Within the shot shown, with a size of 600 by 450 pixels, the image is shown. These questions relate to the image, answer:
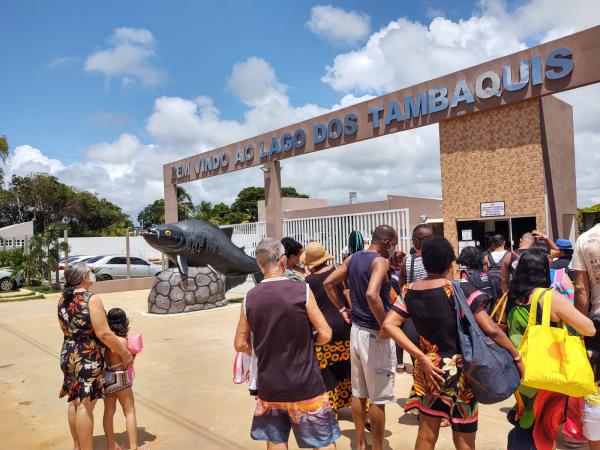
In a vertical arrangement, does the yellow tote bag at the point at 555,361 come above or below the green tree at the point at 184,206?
below

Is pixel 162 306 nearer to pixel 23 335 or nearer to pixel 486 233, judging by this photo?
pixel 23 335

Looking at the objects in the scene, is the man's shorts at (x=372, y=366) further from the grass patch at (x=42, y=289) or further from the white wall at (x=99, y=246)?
the white wall at (x=99, y=246)

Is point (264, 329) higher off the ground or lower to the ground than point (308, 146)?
lower

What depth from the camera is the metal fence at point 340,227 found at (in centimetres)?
1109

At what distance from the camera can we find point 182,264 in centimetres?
1126

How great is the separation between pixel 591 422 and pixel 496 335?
781 millimetres

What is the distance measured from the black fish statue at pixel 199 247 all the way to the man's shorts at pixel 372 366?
811 cm

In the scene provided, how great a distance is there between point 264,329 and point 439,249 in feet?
3.62

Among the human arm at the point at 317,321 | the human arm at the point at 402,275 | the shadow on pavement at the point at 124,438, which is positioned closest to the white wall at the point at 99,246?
the human arm at the point at 402,275

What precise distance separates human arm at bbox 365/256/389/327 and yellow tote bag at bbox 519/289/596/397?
0.93 m

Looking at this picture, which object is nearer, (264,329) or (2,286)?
(264,329)

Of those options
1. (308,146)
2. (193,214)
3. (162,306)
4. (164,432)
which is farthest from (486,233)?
(193,214)

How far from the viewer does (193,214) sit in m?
35.8

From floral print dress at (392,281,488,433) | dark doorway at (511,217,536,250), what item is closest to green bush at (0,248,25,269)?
dark doorway at (511,217,536,250)
